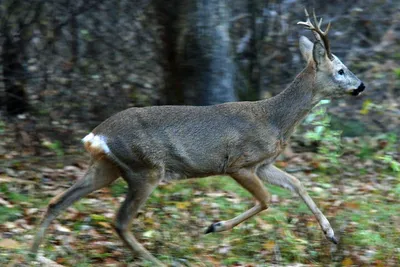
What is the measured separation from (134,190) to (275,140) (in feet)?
4.49

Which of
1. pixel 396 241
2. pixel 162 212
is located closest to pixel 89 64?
pixel 162 212

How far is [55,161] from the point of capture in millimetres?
8695

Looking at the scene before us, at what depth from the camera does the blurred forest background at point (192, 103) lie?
651cm

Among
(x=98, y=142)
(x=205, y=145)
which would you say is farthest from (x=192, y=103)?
(x=98, y=142)

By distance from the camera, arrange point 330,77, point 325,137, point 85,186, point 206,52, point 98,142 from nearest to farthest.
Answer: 1. point 98,142
2. point 85,186
3. point 330,77
4. point 206,52
5. point 325,137

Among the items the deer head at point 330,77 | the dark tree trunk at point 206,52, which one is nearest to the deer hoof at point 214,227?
the deer head at point 330,77

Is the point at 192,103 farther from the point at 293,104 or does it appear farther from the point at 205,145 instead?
the point at 205,145

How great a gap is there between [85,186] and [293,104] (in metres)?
2.01

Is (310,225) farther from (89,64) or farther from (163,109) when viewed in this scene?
(89,64)

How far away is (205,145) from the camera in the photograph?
22.0 feet

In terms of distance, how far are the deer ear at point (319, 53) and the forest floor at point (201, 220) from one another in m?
1.36

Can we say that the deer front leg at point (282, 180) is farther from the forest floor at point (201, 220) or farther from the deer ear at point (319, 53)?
the deer ear at point (319, 53)

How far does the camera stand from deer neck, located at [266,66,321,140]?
7.05m

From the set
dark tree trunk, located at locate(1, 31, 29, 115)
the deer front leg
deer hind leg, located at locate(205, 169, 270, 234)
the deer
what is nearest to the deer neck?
the deer
